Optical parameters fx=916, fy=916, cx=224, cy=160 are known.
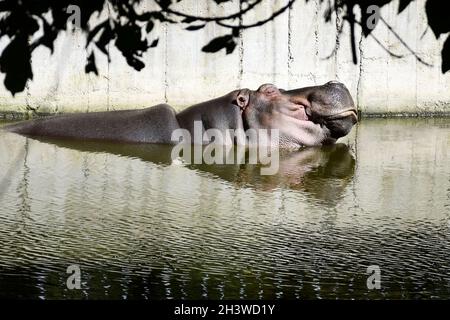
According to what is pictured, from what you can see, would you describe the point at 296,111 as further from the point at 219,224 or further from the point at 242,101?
the point at 219,224

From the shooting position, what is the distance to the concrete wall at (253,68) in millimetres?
9281

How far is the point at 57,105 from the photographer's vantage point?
9266mm

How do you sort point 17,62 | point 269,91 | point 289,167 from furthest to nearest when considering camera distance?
1. point 269,91
2. point 289,167
3. point 17,62

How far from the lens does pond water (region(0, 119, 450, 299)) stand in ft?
11.5

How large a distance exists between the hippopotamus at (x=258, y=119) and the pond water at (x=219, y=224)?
296 mm

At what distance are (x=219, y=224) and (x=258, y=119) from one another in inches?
121

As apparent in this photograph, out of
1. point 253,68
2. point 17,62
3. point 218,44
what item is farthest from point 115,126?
point 17,62

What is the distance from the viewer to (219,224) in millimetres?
4574

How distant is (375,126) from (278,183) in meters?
3.60

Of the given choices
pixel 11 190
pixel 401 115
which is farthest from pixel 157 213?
pixel 401 115

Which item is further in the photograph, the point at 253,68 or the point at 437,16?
the point at 253,68

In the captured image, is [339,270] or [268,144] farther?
[268,144]

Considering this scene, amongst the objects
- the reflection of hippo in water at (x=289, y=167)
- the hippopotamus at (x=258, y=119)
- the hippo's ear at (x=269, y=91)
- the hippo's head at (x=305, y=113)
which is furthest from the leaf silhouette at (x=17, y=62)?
the hippo's ear at (x=269, y=91)
